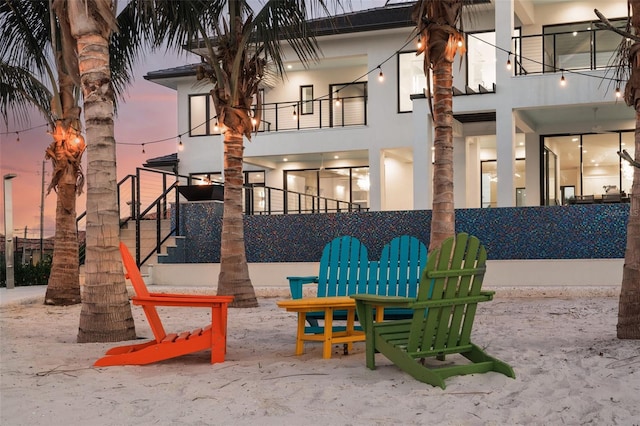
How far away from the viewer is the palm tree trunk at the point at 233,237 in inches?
444

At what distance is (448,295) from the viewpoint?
213 inches

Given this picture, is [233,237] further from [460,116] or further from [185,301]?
[460,116]

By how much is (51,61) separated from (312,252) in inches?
244

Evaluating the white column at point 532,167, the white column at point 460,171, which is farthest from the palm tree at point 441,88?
the white column at point 532,167

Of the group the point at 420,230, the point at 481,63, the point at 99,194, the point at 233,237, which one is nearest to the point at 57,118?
the point at 233,237

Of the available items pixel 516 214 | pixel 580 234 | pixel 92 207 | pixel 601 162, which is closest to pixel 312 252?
pixel 516 214

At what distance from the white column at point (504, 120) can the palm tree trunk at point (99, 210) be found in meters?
10.5

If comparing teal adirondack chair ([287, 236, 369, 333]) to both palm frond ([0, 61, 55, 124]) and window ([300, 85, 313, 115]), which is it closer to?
palm frond ([0, 61, 55, 124])

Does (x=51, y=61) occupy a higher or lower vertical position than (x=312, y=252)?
higher

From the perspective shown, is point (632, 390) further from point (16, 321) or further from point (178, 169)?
point (178, 169)

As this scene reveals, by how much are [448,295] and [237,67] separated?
6.74 m

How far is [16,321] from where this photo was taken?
9.86 m

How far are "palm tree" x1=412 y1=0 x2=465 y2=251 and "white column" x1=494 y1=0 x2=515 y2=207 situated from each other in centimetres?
563

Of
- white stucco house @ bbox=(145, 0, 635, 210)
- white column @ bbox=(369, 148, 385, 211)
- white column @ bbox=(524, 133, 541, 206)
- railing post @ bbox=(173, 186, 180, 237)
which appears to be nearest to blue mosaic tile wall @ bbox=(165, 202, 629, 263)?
railing post @ bbox=(173, 186, 180, 237)
